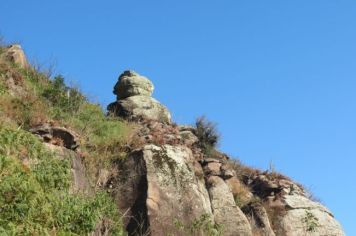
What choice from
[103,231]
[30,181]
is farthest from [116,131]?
[30,181]

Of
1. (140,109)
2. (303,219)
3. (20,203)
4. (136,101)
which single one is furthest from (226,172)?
(20,203)

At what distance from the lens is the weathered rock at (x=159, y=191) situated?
1677 centimetres

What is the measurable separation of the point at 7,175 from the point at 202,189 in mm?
11379

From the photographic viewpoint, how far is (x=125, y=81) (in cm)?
2717

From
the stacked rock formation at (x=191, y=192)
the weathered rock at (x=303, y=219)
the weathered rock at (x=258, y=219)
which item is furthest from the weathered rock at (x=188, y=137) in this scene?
the weathered rock at (x=303, y=219)

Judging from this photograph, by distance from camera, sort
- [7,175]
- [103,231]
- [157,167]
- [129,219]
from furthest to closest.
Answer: [157,167] → [129,219] → [103,231] → [7,175]

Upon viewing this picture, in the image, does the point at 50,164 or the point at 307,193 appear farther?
Result: the point at 307,193

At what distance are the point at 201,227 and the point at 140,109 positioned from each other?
9079mm

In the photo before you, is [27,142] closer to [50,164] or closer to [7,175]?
[50,164]

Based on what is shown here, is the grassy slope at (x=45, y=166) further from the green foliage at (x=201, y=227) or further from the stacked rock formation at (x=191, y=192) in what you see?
the green foliage at (x=201, y=227)

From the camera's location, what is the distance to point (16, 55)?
24141 mm

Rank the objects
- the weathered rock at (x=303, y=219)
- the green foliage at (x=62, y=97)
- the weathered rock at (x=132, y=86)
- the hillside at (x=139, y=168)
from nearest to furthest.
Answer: the hillside at (x=139, y=168)
the weathered rock at (x=303, y=219)
the green foliage at (x=62, y=97)
the weathered rock at (x=132, y=86)

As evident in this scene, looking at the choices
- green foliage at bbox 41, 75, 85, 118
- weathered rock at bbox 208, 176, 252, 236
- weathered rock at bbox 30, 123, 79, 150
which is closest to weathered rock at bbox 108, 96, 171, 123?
green foliage at bbox 41, 75, 85, 118

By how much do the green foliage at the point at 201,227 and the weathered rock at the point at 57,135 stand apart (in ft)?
13.7
